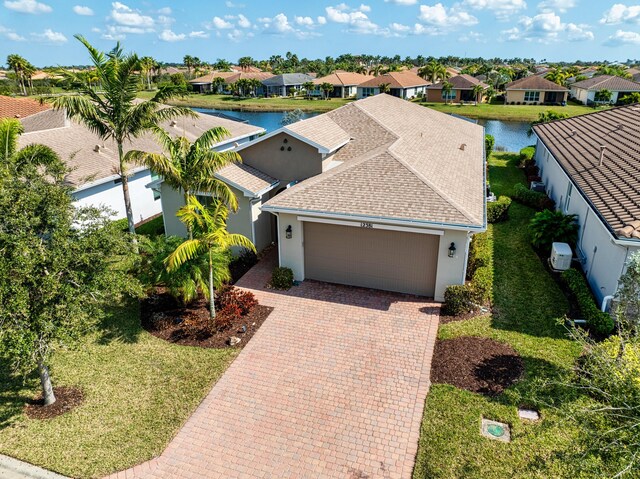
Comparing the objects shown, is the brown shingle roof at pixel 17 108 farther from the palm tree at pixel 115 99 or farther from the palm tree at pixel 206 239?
the palm tree at pixel 206 239

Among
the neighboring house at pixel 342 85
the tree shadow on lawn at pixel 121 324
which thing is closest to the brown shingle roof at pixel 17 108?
the tree shadow on lawn at pixel 121 324

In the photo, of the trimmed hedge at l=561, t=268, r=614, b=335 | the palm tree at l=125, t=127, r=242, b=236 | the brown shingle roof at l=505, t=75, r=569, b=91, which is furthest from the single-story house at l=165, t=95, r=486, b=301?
the brown shingle roof at l=505, t=75, r=569, b=91

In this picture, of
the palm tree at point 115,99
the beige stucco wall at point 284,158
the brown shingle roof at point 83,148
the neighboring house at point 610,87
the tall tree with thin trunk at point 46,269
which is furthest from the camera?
the neighboring house at point 610,87

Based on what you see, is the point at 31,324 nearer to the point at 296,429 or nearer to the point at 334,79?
the point at 296,429

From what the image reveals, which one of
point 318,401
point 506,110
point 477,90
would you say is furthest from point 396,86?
point 318,401

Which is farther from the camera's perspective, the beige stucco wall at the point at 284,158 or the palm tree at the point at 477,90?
the palm tree at the point at 477,90

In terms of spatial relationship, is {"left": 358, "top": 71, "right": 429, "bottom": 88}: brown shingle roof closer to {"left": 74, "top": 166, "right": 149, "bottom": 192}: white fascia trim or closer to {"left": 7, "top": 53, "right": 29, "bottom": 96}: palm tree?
{"left": 7, "top": 53, "right": 29, "bottom": 96}: palm tree
